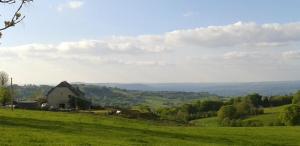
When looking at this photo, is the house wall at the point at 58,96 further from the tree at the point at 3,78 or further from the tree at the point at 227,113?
the tree at the point at 227,113

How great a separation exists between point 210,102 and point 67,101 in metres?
74.1

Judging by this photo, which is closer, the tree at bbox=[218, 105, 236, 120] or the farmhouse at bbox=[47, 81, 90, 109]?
the farmhouse at bbox=[47, 81, 90, 109]

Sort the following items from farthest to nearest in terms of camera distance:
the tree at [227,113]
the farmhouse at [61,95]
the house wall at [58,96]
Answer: the tree at [227,113], the house wall at [58,96], the farmhouse at [61,95]

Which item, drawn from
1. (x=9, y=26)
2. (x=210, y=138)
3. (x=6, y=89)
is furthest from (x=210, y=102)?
(x=9, y=26)

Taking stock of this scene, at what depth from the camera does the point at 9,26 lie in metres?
9.73

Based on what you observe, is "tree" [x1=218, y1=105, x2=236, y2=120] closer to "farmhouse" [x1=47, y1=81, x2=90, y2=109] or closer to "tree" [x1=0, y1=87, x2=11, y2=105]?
"farmhouse" [x1=47, y1=81, x2=90, y2=109]

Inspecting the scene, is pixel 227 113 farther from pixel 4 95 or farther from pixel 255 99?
pixel 4 95

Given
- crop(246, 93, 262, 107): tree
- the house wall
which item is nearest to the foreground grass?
the house wall

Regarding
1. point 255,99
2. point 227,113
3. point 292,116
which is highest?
point 255,99

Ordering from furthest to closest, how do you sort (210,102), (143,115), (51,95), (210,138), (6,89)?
(210,102)
(51,95)
(6,89)
(143,115)
(210,138)

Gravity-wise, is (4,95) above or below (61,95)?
above

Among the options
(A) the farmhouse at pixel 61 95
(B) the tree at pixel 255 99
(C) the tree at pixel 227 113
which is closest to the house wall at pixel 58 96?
(A) the farmhouse at pixel 61 95

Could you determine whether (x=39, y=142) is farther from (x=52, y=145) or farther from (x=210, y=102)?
(x=210, y=102)

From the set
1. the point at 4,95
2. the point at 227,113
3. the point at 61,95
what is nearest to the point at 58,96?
the point at 61,95
